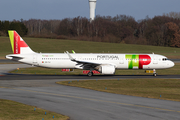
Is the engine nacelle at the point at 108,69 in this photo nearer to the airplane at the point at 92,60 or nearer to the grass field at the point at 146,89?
the airplane at the point at 92,60

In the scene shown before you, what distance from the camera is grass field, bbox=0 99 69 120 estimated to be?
16.8 meters

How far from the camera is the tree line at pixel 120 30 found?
146750mm

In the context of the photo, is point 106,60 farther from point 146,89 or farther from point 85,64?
point 146,89

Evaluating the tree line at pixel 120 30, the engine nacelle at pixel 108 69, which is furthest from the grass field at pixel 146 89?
the tree line at pixel 120 30

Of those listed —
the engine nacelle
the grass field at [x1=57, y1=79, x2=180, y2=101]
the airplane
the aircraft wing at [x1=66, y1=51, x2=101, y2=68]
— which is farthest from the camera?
the airplane

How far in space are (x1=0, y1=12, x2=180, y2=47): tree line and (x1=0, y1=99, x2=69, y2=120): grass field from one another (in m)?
129

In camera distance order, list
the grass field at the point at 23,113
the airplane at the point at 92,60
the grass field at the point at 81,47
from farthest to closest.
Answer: the grass field at the point at 81,47 → the airplane at the point at 92,60 → the grass field at the point at 23,113

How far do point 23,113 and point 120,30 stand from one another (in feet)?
485

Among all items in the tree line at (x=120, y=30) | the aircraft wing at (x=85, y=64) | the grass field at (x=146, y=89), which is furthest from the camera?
the tree line at (x=120, y=30)

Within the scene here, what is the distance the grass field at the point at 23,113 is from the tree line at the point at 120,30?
129023 mm

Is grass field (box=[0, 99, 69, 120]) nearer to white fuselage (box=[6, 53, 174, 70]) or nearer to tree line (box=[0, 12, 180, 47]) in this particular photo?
white fuselage (box=[6, 53, 174, 70])

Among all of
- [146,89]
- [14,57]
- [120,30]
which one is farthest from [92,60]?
[120,30]

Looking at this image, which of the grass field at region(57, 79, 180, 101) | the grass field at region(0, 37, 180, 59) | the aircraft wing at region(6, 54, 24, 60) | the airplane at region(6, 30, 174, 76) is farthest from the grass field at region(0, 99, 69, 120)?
the grass field at region(0, 37, 180, 59)

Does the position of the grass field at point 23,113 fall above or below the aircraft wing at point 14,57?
below
